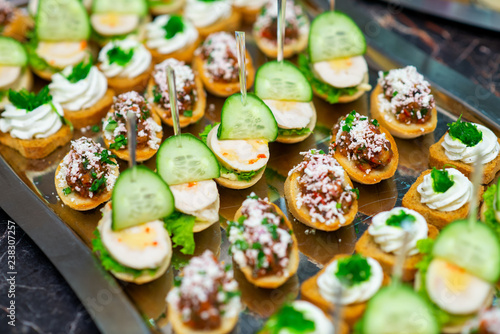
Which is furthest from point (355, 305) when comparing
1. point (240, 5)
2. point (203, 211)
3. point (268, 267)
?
point (240, 5)

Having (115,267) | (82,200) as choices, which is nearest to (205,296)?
(115,267)

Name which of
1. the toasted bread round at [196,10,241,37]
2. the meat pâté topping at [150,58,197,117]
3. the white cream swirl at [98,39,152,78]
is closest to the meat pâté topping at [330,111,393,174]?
the meat pâté topping at [150,58,197,117]

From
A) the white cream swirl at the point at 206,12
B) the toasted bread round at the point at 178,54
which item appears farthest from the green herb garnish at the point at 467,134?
the white cream swirl at the point at 206,12

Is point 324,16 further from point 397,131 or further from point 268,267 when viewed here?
point 268,267

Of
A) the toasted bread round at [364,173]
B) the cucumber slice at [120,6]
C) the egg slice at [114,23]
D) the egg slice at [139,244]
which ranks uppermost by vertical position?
the cucumber slice at [120,6]

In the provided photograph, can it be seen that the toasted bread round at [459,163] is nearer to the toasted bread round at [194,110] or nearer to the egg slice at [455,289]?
the egg slice at [455,289]

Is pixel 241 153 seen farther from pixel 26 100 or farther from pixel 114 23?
pixel 114 23

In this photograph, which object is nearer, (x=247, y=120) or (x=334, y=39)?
(x=247, y=120)
